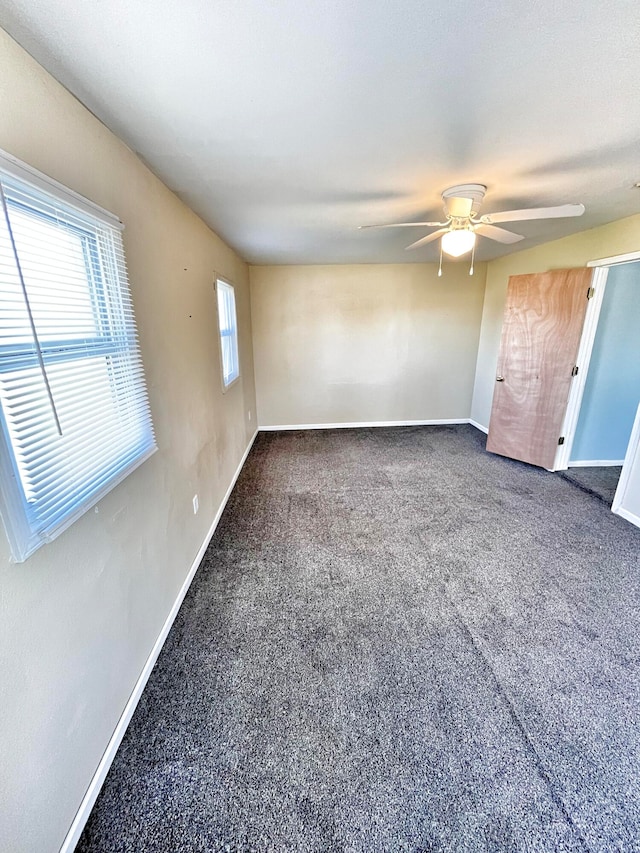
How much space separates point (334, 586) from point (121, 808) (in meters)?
1.29

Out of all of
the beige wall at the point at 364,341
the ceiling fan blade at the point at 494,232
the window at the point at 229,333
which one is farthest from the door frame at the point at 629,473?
the window at the point at 229,333

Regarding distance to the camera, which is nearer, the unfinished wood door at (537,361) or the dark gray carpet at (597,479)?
the dark gray carpet at (597,479)

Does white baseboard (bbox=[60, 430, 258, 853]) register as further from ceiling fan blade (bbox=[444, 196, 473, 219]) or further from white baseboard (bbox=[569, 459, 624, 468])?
white baseboard (bbox=[569, 459, 624, 468])

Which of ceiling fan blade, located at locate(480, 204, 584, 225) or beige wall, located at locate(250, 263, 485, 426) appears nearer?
ceiling fan blade, located at locate(480, 204, 584, 225)

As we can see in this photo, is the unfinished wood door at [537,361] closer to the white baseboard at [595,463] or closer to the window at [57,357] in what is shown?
the white baseboard at [595,463]

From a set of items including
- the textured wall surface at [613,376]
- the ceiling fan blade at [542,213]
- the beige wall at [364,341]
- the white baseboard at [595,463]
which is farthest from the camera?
the beige wall at [364,341]

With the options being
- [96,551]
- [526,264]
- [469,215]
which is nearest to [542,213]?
[469,215]

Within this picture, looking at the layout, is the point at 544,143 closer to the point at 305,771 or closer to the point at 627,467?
the point at 627,467

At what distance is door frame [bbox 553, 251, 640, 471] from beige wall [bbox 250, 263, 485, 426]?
71.2 inches

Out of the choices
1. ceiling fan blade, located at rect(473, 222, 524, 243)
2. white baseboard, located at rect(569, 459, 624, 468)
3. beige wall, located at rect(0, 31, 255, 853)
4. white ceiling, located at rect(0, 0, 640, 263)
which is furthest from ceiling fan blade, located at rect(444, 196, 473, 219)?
white baseboard, located at rect(569, 459, 624, 468)

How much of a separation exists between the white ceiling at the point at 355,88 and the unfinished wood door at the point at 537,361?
1397 millimetres

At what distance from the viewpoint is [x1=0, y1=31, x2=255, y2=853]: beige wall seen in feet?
3.00

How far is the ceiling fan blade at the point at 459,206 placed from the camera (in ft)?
6.74

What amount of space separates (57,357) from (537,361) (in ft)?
13.7
